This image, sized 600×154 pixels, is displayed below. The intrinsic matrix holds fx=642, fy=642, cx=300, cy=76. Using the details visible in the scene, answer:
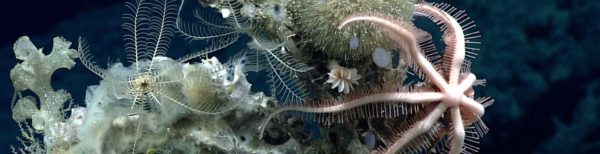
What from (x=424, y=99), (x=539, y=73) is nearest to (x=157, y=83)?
(x=424, y=99)

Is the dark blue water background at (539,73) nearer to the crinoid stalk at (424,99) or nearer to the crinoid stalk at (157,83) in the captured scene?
the crinoid stalk at (424,99)

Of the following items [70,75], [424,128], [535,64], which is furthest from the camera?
[70,75]

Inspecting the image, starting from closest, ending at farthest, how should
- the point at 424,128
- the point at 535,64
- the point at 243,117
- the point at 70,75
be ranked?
the point at 424,128 < the point at 243,117 < the point at 535,64 < the point at 70,75

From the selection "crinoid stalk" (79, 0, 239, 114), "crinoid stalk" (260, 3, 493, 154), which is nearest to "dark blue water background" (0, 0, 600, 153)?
"crinoid stalk" (260, 3, 493, 154)

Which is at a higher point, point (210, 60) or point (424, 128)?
point (210, 60)

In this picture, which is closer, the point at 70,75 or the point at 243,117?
the point at 243,117

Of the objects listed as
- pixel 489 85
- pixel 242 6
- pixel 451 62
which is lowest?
pixel 489 85

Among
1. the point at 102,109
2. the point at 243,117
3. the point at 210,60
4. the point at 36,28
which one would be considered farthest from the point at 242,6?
the point at 36,28

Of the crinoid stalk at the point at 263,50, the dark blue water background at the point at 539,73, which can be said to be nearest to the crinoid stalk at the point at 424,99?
the crinoid stalk at the point at 263,50

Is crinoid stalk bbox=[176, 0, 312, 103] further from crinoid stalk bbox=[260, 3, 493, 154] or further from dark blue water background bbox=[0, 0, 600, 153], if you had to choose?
dark blue water background bbox=[0, 0, 600, 153]

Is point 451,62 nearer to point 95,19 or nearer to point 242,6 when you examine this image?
point 242,6
